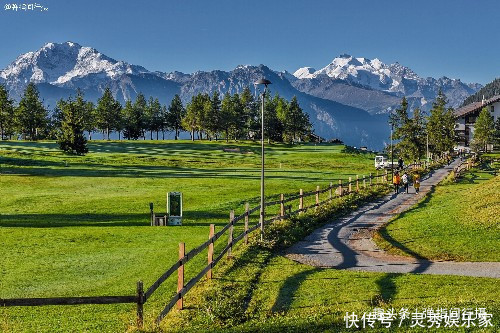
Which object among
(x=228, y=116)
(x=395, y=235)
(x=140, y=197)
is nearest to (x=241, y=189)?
(x=140, y=197)

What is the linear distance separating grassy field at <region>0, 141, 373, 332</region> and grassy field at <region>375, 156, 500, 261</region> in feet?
31.5

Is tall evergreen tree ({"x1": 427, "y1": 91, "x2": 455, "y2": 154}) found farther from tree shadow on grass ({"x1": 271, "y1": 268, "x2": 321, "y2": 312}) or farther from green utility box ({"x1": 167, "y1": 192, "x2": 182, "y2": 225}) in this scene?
tree shadow on grass ({"x1": 271, "y1": 268, "x2": 321, "y2": 312})

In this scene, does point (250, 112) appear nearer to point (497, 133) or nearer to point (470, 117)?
point (497, 133)

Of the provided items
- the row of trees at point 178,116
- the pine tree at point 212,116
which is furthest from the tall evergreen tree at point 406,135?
the pine tree at point 212,116

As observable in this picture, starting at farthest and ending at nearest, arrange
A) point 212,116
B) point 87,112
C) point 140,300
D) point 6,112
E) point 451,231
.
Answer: point 87,112
point 212,116
point 6,112
point 451,231
point 140,300

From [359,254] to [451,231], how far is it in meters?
6.59

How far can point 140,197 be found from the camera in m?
37.5

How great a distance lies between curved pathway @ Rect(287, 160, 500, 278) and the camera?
57.9 ft

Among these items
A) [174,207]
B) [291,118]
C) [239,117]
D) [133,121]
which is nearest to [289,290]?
[174,207]

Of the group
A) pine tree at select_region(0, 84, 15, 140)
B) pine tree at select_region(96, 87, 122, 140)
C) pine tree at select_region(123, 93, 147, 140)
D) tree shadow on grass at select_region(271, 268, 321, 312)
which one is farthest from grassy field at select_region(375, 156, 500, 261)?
pine tree at select_region(123, 93, 147, 140)

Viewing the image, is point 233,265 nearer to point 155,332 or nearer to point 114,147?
point 155,332

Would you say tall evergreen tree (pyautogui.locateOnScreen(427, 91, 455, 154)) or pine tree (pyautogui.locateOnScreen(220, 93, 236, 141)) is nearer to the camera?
tall evergreen tree (pyautogui.locateOnScreen(427, 91, 455, 154))

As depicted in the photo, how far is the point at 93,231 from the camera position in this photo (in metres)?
24.3

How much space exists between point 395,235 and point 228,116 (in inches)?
4143
